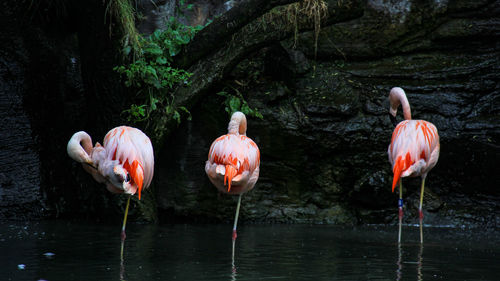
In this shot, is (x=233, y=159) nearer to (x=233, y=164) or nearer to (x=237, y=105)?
(x=233, y=164)

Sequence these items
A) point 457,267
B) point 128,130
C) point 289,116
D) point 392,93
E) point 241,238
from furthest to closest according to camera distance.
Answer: point 289,116 < point 392,93 < point 241,238 < point 128,130 < point 457,267

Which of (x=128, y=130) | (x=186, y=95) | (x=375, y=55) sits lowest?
(x=128, y=130)

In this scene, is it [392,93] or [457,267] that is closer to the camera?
[457,267]

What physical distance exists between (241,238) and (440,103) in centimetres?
346

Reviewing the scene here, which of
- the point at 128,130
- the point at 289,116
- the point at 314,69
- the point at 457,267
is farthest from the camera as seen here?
the point at 314,69

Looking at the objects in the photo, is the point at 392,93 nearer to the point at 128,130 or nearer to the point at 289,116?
the point at 289,116

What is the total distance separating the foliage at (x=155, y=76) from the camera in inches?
277

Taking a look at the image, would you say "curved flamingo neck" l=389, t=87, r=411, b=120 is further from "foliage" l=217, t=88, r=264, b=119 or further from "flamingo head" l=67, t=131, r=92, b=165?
"flamingo head" l=67, t=131, r=92, b=165

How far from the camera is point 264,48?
819 cm

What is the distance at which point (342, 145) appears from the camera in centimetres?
750

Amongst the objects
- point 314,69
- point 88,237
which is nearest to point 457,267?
point 88,237

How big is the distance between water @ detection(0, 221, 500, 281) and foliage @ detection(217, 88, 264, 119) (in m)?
1.53

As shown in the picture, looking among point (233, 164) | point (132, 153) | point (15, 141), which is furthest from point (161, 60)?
point (233, 164)

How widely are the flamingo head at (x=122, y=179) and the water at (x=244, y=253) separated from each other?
0.51 m
